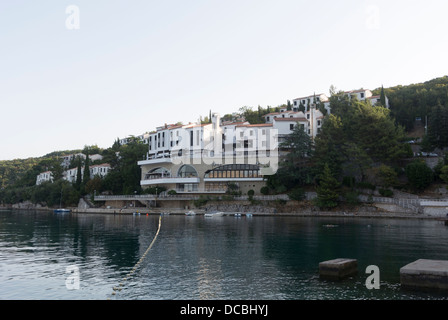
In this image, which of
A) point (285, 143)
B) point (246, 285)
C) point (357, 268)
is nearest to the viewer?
point (246, 285)

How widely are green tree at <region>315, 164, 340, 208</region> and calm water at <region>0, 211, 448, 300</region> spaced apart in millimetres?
25869

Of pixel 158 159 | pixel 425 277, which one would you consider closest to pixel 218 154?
pixel 158 159

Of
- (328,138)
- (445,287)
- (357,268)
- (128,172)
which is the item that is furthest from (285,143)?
(445,287)

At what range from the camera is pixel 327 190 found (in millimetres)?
61250

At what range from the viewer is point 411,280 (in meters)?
15.6

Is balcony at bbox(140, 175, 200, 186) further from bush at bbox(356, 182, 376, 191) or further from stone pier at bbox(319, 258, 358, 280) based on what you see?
stone pier at bbox(319, 258, 358, 280)

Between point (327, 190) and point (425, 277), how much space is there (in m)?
46.6

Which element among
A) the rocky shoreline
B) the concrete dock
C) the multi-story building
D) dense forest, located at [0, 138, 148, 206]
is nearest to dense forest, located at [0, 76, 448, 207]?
the rocky shoreline

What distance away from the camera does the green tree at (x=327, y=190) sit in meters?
61.3

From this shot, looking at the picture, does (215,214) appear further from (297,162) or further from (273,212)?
(297,162)

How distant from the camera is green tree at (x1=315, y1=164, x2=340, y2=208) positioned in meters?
61.3

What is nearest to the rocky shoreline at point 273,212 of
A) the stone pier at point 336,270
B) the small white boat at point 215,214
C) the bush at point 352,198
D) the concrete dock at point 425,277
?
the bush at point 352,198
